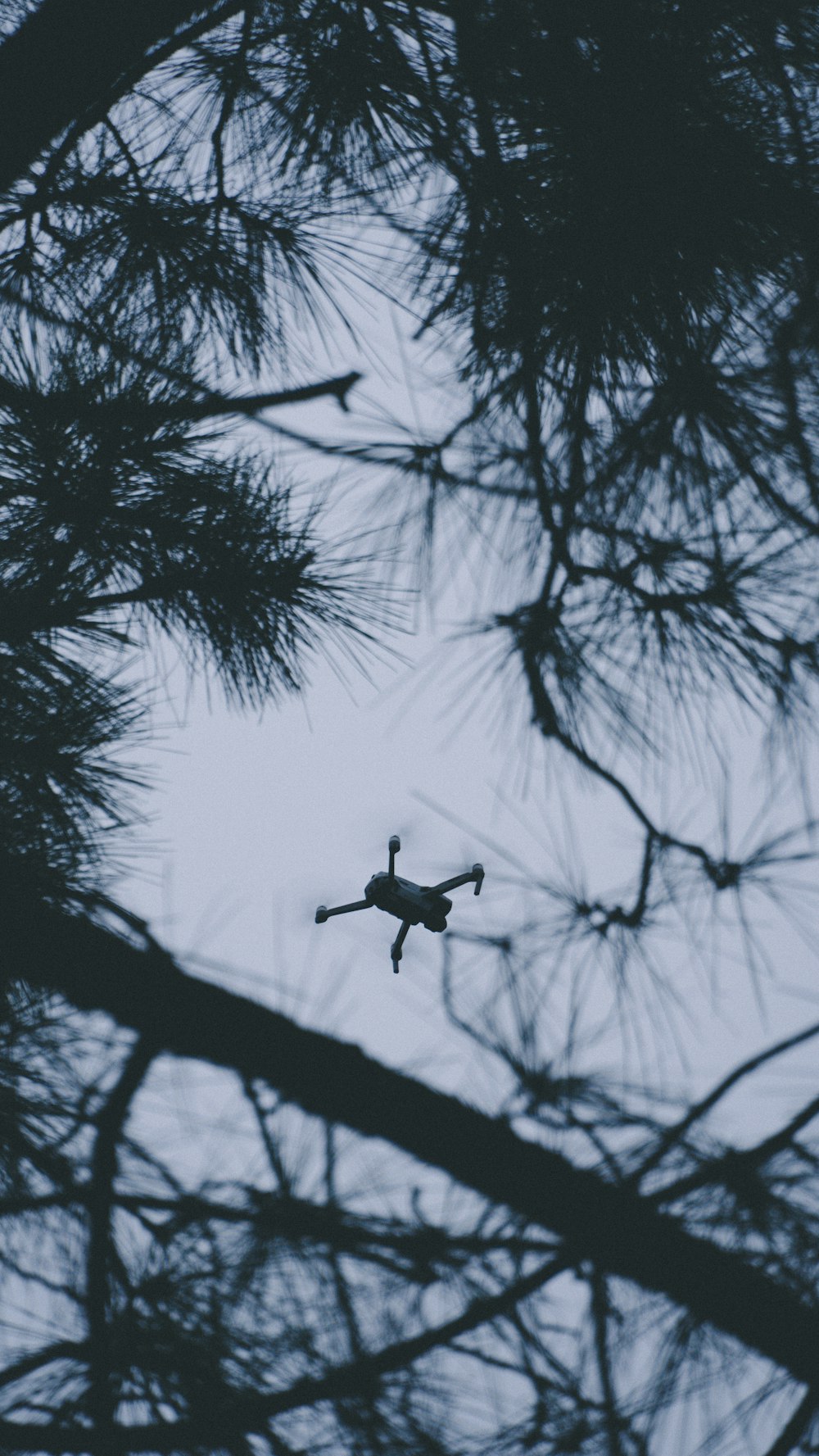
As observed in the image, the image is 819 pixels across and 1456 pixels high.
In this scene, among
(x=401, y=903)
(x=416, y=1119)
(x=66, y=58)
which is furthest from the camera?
(x=416, y=1119)

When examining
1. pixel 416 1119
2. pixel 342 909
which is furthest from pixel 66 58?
pixel 416 1119

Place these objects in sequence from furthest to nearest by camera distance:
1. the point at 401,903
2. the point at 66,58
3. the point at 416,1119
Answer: the point at 416,1119 → the point at 66,58 → the point at 401,903

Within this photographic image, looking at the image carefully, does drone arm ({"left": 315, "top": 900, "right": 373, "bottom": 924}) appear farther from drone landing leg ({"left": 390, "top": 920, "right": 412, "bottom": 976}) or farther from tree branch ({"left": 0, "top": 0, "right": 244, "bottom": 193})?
tree branch ({"left": 0, "top": 0, "right": 244, "bottom": 193})

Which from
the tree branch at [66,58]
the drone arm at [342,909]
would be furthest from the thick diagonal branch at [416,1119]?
the tree branch at [66,58]

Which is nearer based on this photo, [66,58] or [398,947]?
[398,947]

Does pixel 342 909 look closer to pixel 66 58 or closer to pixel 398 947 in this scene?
pixel 398 947

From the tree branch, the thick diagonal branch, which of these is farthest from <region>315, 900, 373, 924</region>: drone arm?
the tree branch
